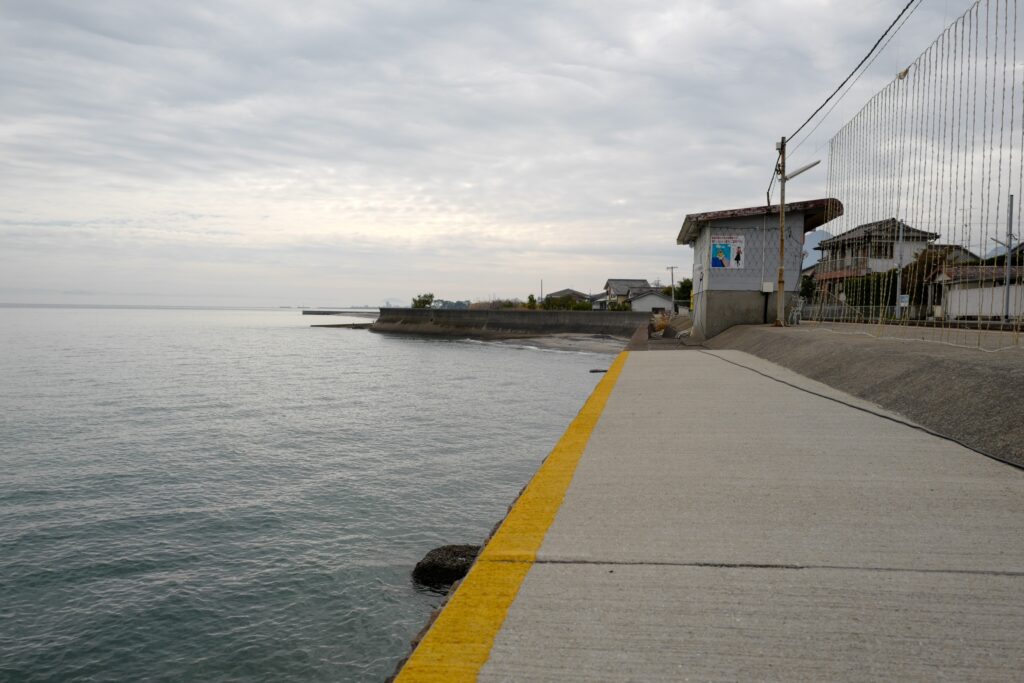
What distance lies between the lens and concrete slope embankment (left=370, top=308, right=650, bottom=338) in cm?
→ 5781

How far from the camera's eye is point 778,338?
49.5ft

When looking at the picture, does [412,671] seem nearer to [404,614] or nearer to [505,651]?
[505,651]

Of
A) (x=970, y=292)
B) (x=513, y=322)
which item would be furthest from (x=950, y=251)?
(x=513, y=322)

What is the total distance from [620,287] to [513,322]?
40530mm

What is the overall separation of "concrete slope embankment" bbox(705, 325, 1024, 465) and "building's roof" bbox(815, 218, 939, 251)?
2.50 metres

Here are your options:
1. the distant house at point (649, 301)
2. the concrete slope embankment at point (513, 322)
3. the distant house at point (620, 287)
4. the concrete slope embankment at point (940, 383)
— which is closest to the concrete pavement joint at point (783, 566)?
the concrete slope embankment at point (940, 383)

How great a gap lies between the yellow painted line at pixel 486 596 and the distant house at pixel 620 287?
88.9 meters

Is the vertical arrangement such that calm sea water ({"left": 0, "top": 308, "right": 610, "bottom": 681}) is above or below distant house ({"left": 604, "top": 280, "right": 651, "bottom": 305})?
below

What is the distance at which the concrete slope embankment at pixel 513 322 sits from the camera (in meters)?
57.8

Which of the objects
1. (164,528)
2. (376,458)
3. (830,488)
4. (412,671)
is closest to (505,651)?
(412,671)

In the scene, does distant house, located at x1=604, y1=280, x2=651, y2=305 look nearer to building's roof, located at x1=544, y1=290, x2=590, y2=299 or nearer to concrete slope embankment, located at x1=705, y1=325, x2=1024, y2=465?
building's roof, located at x1=544, y1=290, x2=590, y2=299

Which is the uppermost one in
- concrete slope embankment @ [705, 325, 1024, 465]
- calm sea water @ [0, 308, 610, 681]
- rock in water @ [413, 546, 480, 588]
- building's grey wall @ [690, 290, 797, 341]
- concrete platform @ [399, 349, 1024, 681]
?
building's grey wall @ [690, 290, 797, 341]

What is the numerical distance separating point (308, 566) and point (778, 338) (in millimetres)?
11819

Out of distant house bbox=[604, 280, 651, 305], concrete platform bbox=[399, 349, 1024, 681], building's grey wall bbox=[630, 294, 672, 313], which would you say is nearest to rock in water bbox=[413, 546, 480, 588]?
concrete platform bbox=[399, 349, 1024, 681]
